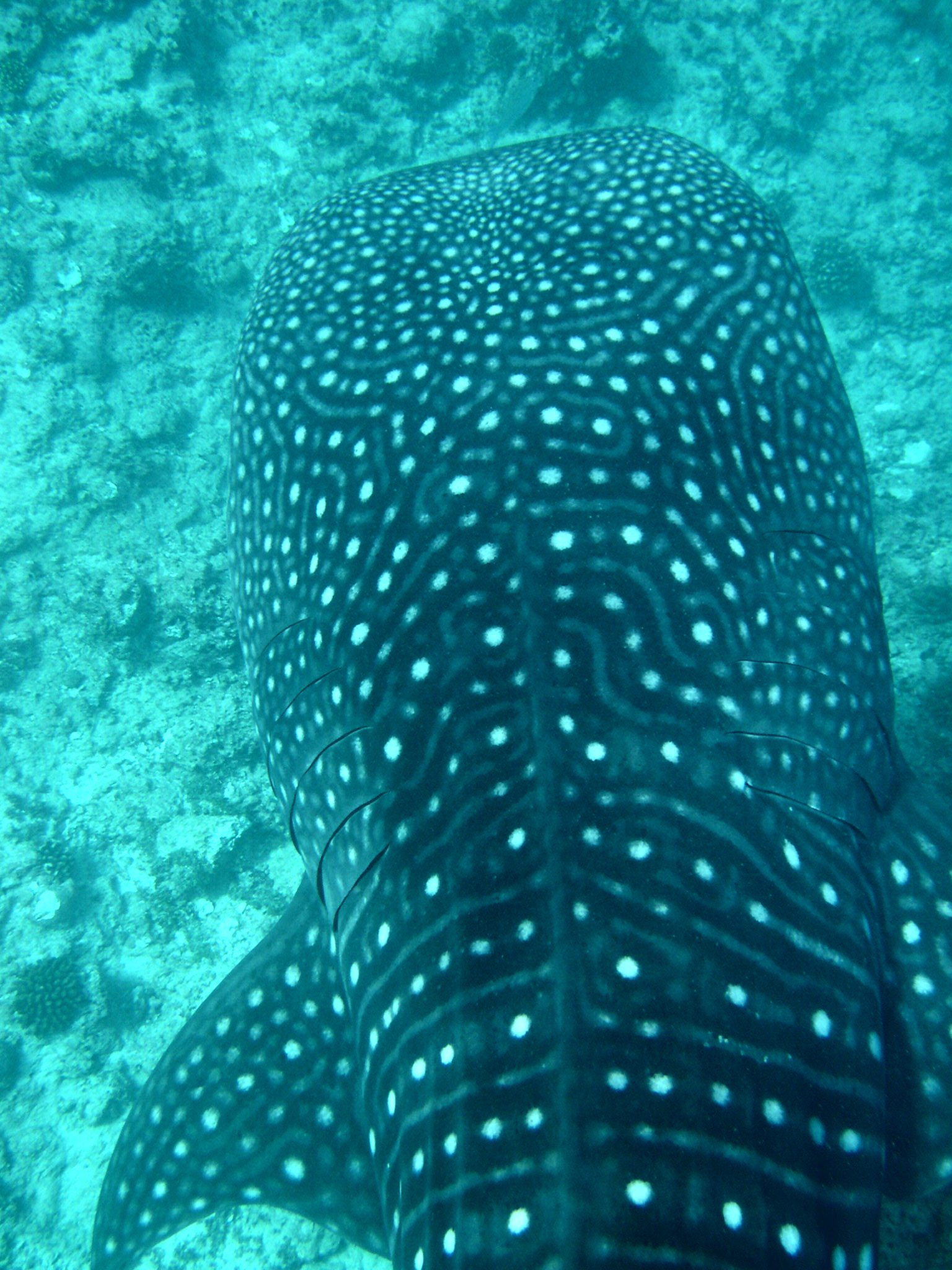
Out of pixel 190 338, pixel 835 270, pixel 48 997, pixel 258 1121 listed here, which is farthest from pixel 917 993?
pixel 190 338

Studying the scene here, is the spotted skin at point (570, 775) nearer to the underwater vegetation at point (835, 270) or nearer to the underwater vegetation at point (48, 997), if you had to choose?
the underwater vegetation at point (48, 997)

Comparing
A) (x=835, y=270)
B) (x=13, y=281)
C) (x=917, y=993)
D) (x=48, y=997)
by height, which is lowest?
(x=48, y=997)

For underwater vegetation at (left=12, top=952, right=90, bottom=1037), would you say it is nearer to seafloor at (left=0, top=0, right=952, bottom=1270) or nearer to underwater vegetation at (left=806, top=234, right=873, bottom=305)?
seafloor at (left=0, top=0, right=952, bottom=1270)

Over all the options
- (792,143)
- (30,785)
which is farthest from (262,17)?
(30,785)

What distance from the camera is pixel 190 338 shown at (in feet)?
24.9

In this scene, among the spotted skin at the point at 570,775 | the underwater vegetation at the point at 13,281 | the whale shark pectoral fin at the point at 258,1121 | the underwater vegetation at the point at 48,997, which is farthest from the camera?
the underwater vegetation at the point at 13,281

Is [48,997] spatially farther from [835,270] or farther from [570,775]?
[835,270]

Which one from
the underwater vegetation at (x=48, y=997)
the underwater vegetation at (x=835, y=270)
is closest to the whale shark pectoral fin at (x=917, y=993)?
the underwater vegetation at (x=48, y=997)

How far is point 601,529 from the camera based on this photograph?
2.30 meters

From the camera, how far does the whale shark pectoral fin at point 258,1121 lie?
2686 millimetres

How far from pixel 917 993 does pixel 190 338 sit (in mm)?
8188

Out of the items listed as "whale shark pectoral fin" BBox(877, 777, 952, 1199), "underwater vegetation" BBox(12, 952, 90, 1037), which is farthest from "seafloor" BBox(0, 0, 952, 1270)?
"whale shark pectoral fin" BBox(877, 777, 952, 1199)

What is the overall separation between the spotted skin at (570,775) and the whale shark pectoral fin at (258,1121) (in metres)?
0.01

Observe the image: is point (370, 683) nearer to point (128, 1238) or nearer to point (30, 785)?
point (128, 1238)
